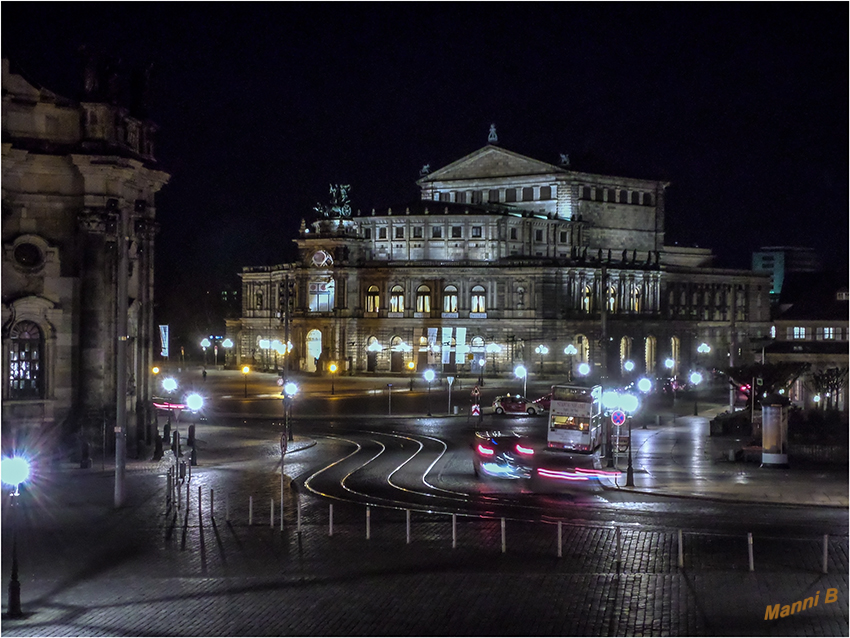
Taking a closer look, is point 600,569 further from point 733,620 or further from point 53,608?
point 53,608

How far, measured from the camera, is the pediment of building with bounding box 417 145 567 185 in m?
128

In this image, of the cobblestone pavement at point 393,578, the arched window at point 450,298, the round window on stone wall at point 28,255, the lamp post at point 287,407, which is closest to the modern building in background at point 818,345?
the lamp post at point 287,407

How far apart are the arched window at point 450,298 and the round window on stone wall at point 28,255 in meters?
75.3

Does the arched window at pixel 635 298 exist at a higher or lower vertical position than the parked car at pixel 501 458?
higher

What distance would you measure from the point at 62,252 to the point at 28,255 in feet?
4.22

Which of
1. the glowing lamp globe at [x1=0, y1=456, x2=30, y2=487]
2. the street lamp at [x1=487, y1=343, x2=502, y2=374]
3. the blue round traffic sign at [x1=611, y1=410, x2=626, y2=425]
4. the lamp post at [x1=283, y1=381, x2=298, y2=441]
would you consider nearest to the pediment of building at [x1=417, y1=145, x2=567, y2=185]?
the street lamp at [x1=487, y1=343, x2=502, y2=374]

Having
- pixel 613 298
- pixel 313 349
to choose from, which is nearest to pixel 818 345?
pixel 613 298

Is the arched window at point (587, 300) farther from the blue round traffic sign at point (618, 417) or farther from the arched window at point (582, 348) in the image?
the blue round traffic sign at point (618, 417)

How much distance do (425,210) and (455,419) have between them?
5648 cm

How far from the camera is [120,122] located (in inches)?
1770

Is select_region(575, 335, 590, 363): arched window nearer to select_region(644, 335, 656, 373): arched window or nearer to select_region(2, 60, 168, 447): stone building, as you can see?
select_region(644, 335, 656, 373): arched window

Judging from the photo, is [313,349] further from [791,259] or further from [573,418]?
[791,259]

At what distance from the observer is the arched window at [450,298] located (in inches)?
4621

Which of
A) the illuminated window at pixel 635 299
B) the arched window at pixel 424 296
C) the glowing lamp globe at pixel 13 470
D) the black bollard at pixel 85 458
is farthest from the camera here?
the illuminated window at pixel 635 299
